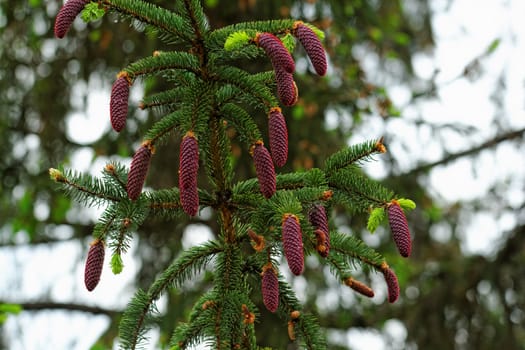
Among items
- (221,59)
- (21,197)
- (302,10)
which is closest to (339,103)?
(302,10)

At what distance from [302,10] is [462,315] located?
231 centimetres

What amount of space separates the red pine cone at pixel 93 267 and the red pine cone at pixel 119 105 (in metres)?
0.30

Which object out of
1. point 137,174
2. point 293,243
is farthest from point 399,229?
point 137,174

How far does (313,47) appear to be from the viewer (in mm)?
1575

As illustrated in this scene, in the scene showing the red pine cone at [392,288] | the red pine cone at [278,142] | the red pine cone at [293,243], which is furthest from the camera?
the red pine cone at [392,288]

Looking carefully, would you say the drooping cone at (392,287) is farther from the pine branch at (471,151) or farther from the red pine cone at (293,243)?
the pine branch at (471,151)

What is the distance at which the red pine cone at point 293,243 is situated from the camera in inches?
57.6

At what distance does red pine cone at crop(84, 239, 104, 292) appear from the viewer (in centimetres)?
164

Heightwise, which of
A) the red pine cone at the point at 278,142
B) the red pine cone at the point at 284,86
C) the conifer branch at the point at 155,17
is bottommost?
the red pine cone at the point at 278,142

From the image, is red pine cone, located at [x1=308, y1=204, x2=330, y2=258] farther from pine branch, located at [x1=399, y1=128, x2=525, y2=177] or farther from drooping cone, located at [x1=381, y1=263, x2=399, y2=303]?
pine branch, located at [x1=399, y1=128, x2=525, y2=177]

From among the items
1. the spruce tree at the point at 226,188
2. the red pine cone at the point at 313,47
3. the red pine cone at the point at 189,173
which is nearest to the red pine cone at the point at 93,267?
the spruce tree at the point at 226,188

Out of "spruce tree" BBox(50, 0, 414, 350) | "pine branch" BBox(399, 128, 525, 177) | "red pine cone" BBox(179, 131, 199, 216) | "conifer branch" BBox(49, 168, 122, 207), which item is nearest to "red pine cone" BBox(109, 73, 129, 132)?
"spruce tree" BBox(50, 0, 414, 350)

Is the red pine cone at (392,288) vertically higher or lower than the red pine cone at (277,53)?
lower

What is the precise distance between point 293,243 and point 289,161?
3.44m
